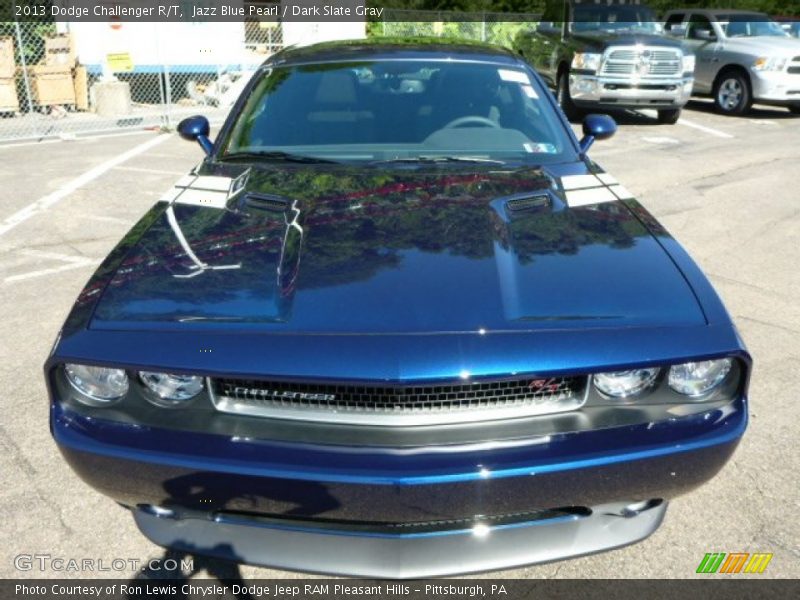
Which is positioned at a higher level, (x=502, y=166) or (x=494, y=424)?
(x=502, y=166)

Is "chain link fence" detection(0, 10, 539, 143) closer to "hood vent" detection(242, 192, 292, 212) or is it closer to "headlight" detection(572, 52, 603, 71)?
"headlight" detection(572, 52, 603, 71)

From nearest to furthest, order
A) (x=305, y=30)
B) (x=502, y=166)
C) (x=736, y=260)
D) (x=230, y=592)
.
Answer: (x=230, y=592)
(x=502, y=166)
(x=736, y=260)
(x=305, y=30)

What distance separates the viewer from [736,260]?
→ 18.5 ft

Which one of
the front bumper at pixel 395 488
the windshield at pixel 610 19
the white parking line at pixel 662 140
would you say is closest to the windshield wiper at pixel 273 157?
the front bumper at pixel 395 488

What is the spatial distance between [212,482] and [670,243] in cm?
170

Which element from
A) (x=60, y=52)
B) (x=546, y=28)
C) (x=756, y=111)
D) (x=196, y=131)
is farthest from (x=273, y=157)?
(x=756, y=111)

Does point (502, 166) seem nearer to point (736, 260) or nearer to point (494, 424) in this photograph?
point (494, 424)

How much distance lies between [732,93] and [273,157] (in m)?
12.3

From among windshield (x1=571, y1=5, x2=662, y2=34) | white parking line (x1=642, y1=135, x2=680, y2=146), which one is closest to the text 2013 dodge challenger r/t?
white parking line (x1=642, y1=135, x2=680, y2=146)

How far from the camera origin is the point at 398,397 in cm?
202

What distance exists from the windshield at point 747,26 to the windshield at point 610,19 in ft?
4.43

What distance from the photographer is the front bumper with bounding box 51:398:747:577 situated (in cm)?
198

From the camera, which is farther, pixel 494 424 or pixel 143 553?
pixel 143 553

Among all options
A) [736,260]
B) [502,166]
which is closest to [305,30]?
[736,260]
